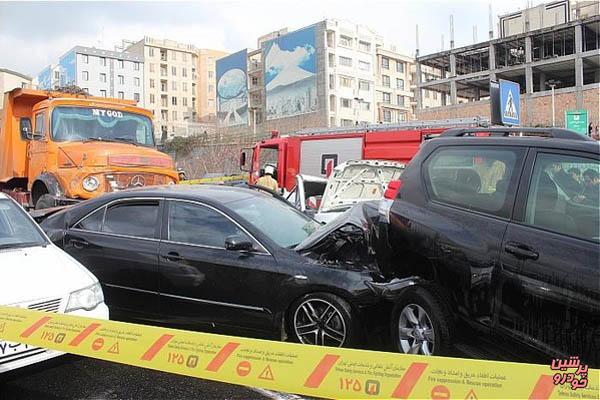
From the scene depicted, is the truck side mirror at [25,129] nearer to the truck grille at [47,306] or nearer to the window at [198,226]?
the window at [198,226]

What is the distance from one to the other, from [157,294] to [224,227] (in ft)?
2.77

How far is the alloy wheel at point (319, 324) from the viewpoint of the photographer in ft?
13.5

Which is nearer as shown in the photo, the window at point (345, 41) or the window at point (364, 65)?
the window at point (345, 41)

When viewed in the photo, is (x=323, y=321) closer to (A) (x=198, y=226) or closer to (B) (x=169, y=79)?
(A) (x=198, y=226)

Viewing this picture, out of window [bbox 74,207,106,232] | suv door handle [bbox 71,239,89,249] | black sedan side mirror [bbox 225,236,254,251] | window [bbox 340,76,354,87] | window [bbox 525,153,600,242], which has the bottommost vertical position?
suv door handle [bbox 71,239,89,249]

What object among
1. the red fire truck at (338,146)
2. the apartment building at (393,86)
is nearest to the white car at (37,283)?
the red fire truck at (338,146)

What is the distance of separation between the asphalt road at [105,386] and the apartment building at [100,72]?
291ft

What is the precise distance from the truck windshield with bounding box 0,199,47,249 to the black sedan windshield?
5.72 feet

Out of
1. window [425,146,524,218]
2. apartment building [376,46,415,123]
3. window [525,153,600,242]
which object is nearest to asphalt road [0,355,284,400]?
window [425,146,524,218]

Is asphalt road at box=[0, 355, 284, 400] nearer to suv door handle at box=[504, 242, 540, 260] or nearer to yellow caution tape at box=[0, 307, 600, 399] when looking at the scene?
yellow caution tape at box=[0, 307, 600, 399]

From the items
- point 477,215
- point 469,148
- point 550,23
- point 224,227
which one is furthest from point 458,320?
point 550,23

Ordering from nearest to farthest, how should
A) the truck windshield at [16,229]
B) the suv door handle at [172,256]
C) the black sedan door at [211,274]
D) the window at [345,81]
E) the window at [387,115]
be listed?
the black sedan door at [211,274], the truck windshield at [16,229], the suv door handle at [172,256], the window at [345,81], the window at [387,115]

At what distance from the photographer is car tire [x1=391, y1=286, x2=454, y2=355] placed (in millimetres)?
3676

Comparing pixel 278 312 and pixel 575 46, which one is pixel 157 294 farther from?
pixel 575 46
